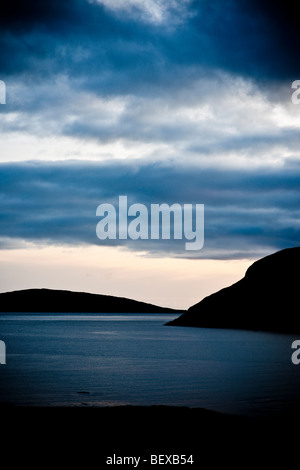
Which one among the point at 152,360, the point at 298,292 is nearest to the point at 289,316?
the point at 298,292

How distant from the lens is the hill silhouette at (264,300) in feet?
476

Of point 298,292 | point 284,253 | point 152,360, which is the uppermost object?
point 284,253

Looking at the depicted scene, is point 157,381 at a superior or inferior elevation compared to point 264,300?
inferior

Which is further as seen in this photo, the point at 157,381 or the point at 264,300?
the point at 264,300

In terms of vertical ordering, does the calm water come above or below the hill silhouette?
below

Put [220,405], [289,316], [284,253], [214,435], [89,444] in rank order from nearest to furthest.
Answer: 1. [89,444]
2. [214,435]
3. [220,405]
4. [289,316]
5. [284,253]

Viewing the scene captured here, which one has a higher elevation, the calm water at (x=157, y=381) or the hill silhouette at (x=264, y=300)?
the hill silhouette at (x=264, y=300)

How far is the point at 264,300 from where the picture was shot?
15200cm

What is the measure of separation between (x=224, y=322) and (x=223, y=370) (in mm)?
115238

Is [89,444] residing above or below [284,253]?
below

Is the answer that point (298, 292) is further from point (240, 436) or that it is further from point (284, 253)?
point (240, 436)

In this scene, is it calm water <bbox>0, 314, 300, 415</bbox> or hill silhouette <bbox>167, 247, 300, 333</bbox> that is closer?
calm water <bbox>0, 314, 300, 415</bbox>

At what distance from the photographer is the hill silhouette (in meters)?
145

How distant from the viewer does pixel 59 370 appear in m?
53.8
